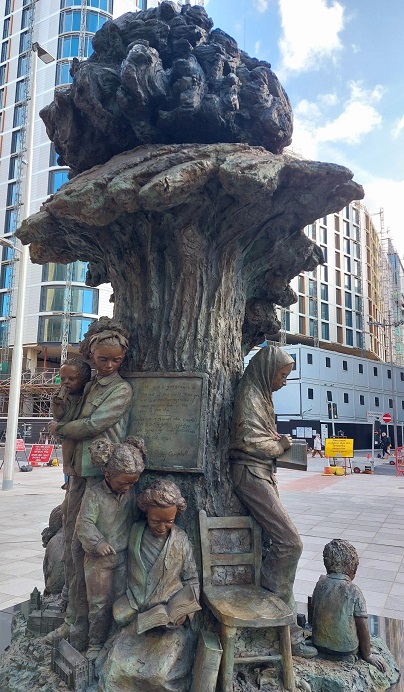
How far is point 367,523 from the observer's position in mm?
9594

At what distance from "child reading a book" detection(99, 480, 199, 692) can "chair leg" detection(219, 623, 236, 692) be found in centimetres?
20

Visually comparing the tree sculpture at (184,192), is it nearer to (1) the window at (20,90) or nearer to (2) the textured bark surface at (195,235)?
(2) the textured bark surface at (195,235)

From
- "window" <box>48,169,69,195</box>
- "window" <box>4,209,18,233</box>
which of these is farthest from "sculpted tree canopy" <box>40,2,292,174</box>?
"window" <box>4,209,18,233</box>

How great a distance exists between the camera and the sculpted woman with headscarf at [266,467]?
3266 millimetres

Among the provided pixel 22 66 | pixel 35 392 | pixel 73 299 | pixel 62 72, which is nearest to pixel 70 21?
pixel 62 72

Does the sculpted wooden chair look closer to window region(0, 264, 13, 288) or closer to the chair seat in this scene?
the chair seat

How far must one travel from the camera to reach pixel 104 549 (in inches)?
117

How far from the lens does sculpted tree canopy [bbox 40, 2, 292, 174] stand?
3.69m

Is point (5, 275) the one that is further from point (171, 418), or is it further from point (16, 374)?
point (171, 418)

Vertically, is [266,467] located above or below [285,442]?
below

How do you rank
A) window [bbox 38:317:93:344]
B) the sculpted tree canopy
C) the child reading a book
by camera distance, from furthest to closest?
window [bbox 38:317:93:344], the sculpted tree canopy, the child reading a book

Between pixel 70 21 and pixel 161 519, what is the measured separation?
42.9 m

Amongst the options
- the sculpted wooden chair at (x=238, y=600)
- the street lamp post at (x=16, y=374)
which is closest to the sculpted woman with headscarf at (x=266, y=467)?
the sculpted wooden chair at (x=238, y=600)

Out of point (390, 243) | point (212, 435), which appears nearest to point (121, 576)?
point (212, 435)
